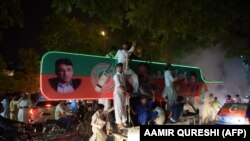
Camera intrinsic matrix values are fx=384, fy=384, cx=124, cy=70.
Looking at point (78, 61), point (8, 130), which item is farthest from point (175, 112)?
point (8, 130)

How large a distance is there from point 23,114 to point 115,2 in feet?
31.6

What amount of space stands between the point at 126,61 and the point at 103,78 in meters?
0.87

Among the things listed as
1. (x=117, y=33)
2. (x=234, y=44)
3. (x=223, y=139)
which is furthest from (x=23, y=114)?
(x=223, y=139)

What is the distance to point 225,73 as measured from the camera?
27797 mm

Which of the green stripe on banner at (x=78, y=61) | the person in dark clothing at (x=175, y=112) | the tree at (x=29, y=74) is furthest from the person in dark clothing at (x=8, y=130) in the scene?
the tree at (x=29, y=74)

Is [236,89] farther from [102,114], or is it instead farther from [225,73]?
[102,114]

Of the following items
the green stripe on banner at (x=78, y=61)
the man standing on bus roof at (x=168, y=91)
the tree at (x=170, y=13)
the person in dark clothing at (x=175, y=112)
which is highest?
the tree at (x=170, y=13)

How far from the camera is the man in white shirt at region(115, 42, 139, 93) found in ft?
36.9

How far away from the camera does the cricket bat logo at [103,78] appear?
11370mm

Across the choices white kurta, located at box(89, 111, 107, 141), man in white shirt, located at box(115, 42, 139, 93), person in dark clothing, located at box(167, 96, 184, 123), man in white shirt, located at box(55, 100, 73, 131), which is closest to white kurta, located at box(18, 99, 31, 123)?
man in white shirt, located at box(55, 100, 73, 131)

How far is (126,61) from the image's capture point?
444 inches

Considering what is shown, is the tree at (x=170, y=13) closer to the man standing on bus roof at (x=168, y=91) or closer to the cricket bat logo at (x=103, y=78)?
the cricket bat logo at (x=103, y=78)

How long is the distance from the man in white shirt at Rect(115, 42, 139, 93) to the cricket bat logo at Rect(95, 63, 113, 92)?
488mm

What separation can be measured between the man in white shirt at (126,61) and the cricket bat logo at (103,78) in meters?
0.49
